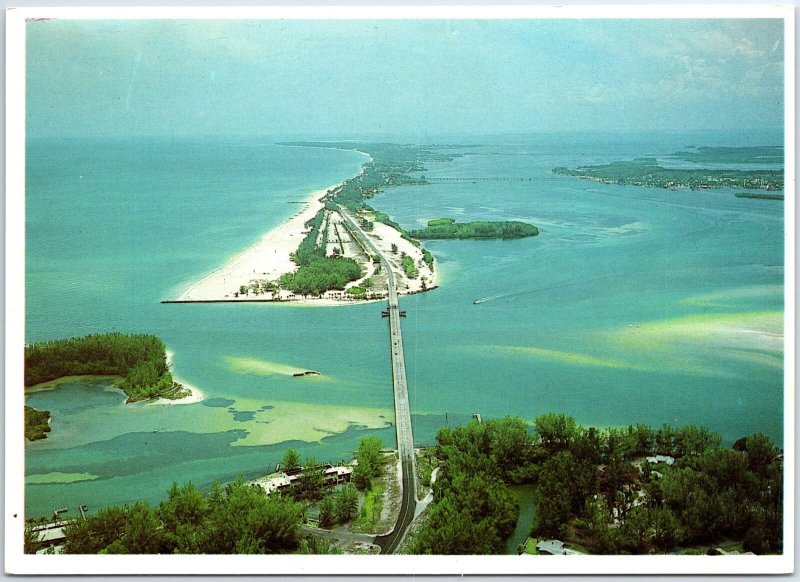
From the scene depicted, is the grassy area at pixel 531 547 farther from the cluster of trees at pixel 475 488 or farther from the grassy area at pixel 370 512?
the grassy area at pixel 370 512

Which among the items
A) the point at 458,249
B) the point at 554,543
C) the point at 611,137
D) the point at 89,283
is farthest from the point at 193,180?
the point at 554,543

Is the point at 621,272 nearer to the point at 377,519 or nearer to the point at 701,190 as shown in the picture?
the point at 701,190

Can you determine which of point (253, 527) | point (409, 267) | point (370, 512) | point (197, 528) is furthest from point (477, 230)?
point (197, 528)

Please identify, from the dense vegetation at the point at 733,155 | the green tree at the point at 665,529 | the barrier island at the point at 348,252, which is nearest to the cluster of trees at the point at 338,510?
the barrier island at the point at 348,252

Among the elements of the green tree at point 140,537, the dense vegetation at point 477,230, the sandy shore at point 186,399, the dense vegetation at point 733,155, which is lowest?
the green tree at point 140,537

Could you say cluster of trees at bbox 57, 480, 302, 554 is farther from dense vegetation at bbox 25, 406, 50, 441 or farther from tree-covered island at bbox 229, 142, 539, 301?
tree-covered island at bbox 229, 142, 539, 301

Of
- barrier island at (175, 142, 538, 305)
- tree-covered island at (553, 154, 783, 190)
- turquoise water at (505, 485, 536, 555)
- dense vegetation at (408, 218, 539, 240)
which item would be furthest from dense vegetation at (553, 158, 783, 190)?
turquoise water at (505, 485, 536, 555)

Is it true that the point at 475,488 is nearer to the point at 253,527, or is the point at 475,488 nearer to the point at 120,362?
the point at 253,527
